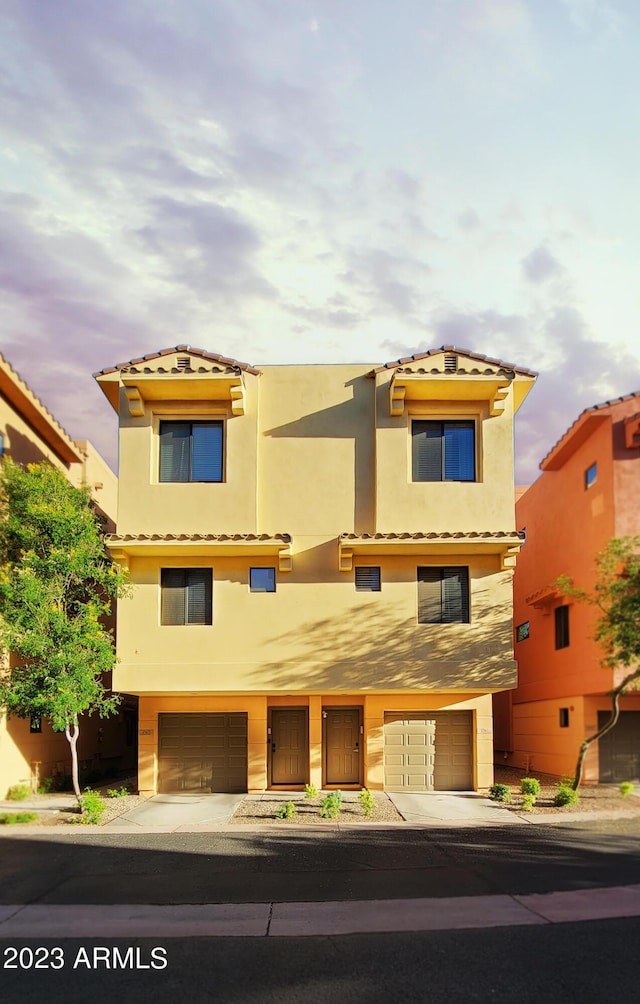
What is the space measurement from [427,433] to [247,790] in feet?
36.5

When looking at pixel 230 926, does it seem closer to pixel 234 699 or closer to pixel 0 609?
pixel 0 609

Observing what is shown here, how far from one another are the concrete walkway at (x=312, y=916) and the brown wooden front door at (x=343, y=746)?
Result: 37.5ft

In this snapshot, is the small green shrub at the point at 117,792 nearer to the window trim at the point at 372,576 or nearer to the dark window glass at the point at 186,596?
the dark window glass at the point at 186,596

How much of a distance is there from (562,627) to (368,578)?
7633 mm

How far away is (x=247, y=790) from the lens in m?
23.5

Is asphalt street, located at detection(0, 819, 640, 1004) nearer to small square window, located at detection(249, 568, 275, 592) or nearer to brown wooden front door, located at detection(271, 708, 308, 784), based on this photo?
brown wooden front door, located at detection(271, 708, 308, 784)

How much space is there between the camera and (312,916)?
1194cm

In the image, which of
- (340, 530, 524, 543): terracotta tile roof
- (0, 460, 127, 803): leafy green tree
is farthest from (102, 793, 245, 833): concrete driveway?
(340, 530, 524, 543): terracotta tile roof

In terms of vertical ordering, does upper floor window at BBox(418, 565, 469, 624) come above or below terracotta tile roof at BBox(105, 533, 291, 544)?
below

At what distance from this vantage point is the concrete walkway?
447 inches

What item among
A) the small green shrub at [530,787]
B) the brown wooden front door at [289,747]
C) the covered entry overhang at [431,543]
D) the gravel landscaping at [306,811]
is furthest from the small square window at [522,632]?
the brown wooden front door at [289,747]

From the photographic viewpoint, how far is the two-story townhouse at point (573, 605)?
22.9m

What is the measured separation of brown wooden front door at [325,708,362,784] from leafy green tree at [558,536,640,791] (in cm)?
608

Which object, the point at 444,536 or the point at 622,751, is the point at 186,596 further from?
the point at 622,751
